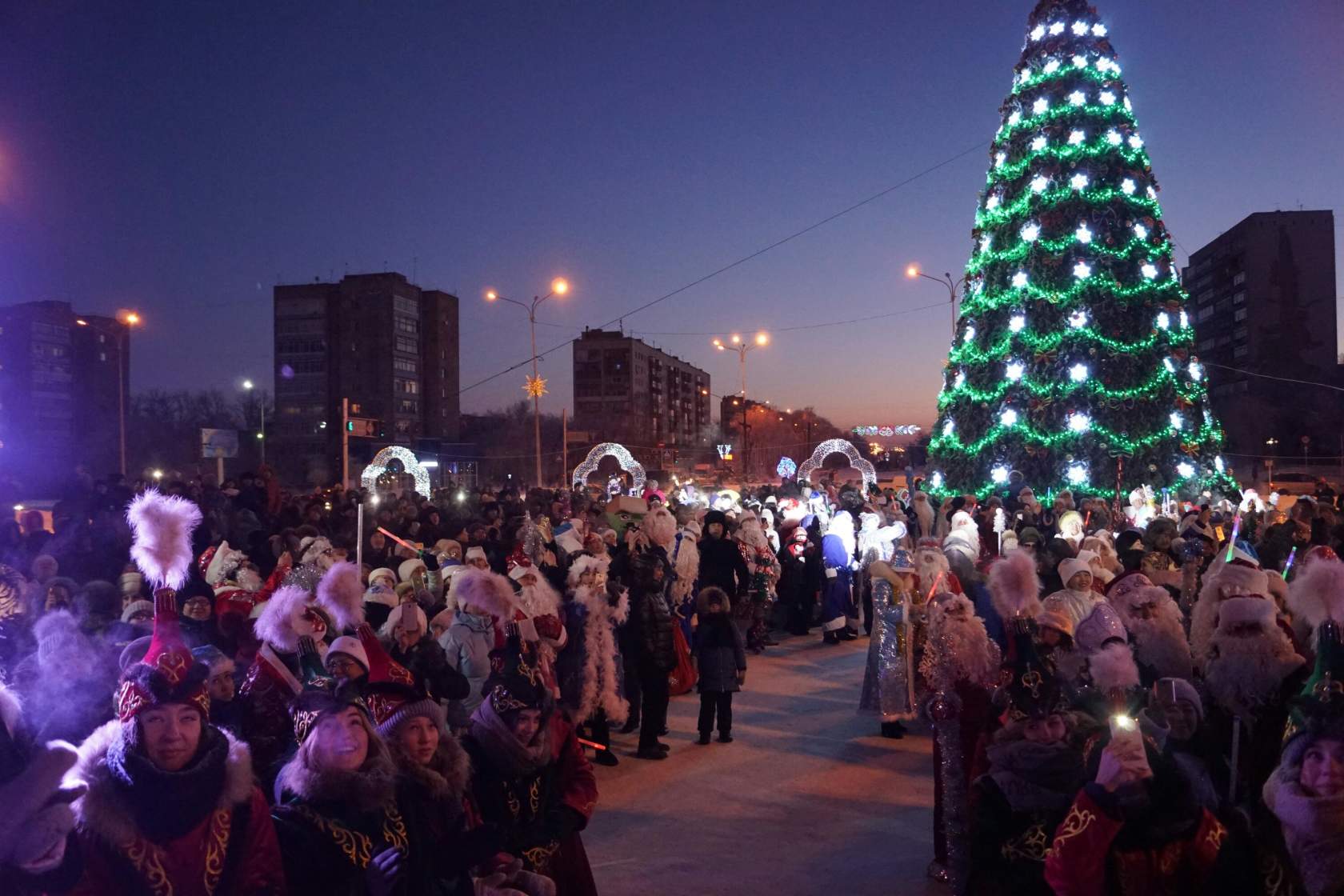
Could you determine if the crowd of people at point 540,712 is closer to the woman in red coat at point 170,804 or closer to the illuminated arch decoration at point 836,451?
the woman in red coat at point 170,804

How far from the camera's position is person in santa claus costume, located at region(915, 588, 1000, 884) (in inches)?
206

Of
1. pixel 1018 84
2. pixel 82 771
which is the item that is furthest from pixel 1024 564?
pixel 1018 84

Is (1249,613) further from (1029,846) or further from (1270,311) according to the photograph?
(1270,311)

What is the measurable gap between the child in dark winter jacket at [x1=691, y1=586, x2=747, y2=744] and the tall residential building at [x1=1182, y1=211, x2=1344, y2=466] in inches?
2024

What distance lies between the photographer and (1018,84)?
23.7 m

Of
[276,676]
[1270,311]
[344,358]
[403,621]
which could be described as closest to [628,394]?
[344,358]

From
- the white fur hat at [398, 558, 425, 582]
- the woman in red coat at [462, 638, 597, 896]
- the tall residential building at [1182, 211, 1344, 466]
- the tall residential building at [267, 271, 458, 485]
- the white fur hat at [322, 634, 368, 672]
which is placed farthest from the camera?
the tall residential building at [267, 271, 458, 485]

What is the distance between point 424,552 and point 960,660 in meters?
6.91

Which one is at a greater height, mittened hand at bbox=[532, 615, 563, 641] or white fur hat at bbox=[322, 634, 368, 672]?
white fur hat at bbox=[322, 634, 368, 672]

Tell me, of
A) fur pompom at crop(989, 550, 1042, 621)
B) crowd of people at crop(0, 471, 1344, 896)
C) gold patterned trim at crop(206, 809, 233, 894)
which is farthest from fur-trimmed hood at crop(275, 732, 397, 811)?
fur pompom at crop(989, 550, 1042, 621)

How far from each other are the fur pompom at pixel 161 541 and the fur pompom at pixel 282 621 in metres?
0.65

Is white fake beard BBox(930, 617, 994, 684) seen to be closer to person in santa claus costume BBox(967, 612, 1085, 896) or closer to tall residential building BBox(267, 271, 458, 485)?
person in santa claus costume BBox(967, 612, 1085, 896)

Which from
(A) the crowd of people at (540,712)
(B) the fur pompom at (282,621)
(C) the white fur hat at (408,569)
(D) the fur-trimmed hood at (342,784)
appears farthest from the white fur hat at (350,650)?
(C) the white fur hat at (408,569)

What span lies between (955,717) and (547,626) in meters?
3.26
